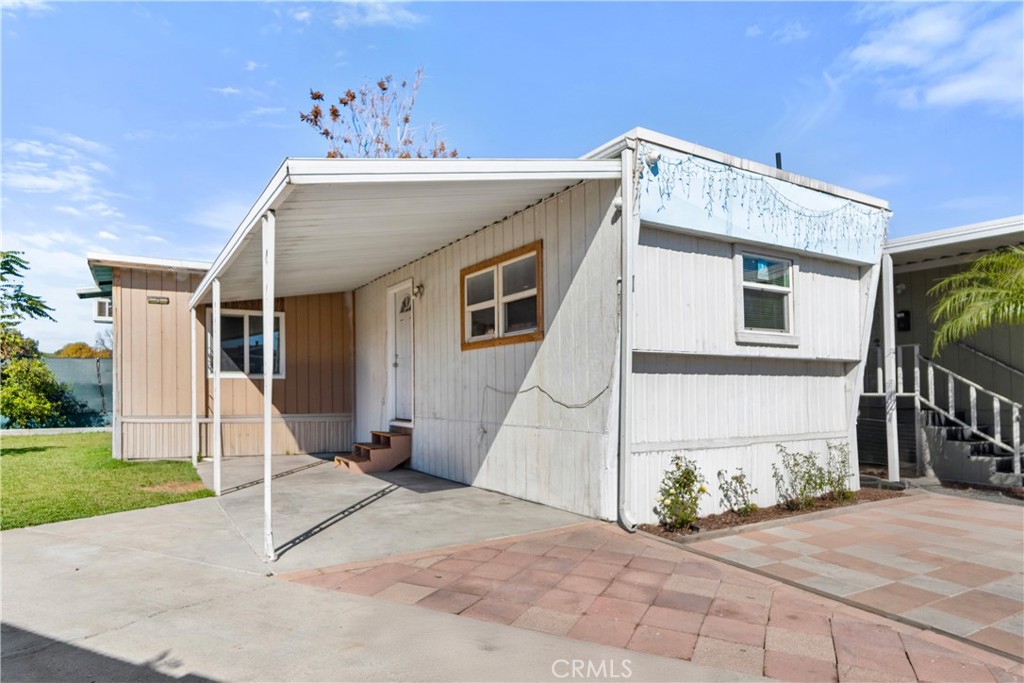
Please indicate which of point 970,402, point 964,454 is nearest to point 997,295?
point 970,402

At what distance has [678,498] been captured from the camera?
5137 mm

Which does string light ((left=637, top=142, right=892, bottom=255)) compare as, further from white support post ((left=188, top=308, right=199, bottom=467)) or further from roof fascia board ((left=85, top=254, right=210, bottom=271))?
roof fascia board ((left=85, top=254, right=210, bottom=271))

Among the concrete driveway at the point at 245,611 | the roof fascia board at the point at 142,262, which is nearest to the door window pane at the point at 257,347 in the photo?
the roof fascia board at the point at 142,262

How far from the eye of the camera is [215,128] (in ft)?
37.1

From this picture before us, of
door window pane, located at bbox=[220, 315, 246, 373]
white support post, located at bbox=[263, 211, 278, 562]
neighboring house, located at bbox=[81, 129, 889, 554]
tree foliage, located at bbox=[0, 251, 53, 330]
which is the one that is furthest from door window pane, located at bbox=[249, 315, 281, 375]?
white support post, located at bbox=[263, 211, 278, 562]

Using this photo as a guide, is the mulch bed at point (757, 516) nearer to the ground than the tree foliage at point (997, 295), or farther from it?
nearer to the ground

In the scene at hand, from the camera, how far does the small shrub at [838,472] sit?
6535mm

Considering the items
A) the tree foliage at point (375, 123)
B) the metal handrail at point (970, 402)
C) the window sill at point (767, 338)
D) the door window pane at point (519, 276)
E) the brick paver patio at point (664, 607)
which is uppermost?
the tree foliage at point (375, 123)

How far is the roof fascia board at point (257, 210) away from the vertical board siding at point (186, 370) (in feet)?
10.9

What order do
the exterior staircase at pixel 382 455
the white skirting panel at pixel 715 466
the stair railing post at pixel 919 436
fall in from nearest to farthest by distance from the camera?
the white skirting panel at pixel 715 466
the stair railing post at pixel 919 436
the exterior staircase at pixel 382 455

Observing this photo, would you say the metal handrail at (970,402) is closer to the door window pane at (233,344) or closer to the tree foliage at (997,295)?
the tree foliage at (997,295)

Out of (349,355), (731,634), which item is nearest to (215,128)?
(349,355)

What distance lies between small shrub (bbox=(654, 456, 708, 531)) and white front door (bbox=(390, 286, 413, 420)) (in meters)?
4.45

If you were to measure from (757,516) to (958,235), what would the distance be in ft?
14.5
